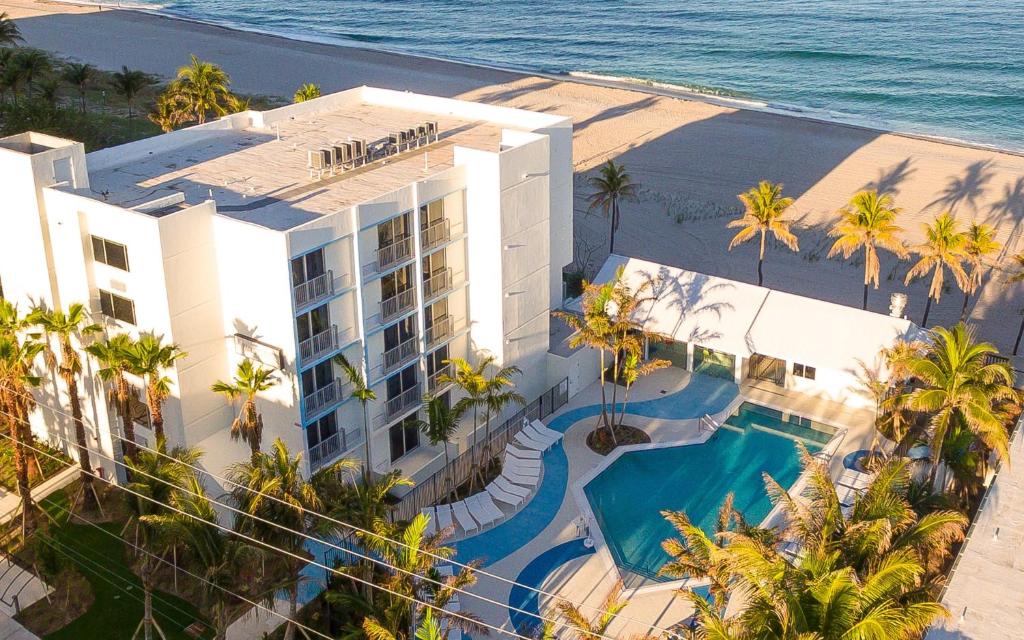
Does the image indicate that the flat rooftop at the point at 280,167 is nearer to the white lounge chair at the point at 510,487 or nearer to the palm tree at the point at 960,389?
the white lounge chair at the point at 510,487

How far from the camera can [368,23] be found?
4739 inches

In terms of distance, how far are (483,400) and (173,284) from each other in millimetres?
10586

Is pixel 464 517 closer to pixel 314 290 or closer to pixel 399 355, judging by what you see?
pixel 399 355

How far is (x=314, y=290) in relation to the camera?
31.0 meters

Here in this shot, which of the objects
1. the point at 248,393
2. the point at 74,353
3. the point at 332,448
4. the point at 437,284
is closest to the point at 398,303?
the point at 437,284

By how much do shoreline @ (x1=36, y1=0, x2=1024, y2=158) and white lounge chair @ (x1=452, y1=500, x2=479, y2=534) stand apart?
51.5 metres

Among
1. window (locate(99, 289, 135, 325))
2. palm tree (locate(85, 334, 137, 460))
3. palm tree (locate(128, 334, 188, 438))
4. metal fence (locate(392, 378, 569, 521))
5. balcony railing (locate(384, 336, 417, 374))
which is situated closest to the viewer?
palm tree (locate(128, 334, 188, 438))

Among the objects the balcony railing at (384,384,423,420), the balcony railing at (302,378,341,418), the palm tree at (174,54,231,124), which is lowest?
the balcony railing at (384,384,423,420)

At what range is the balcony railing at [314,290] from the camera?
100ft

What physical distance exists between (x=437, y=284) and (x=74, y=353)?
1158 cm

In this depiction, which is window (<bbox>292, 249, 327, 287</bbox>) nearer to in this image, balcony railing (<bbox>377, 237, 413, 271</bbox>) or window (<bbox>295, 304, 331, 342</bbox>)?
window (<bbox>295, 304, 331, 342</bbox>)

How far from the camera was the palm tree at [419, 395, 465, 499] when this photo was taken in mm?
34031

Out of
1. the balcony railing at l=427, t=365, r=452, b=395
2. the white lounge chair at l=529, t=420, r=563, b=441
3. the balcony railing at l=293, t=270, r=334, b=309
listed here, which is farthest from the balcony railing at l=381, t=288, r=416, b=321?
the white lounge chair at l=529, t=420, r=563, b=441

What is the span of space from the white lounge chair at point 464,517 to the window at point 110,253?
40.9 feet
